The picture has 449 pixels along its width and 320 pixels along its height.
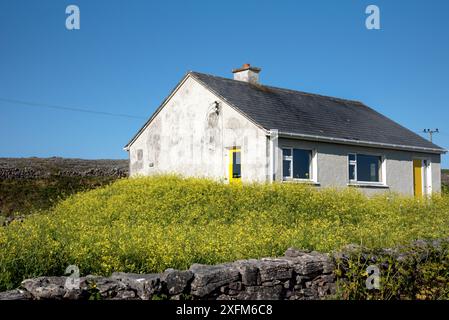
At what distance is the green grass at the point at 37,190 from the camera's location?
2306 cm

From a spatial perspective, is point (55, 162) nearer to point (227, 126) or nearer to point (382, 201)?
point (227, 126)

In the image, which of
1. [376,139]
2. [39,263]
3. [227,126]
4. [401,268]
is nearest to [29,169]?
[227,126]

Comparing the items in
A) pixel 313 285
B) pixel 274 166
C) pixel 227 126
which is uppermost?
pixel 227 126

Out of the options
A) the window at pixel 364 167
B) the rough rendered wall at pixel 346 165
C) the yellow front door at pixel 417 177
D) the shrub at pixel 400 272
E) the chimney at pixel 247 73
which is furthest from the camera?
the yellow front door at pixel 417 177

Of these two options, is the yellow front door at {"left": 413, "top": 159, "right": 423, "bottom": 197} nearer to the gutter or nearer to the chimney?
the gutter

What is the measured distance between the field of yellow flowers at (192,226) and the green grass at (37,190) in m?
4.54

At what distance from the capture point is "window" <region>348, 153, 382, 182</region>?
24.9 m

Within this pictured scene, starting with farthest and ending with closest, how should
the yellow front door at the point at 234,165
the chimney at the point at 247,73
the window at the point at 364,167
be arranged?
the chimney at the point at 247,73 → the window at the point at 364,167 → the yellow front door at the point at 234,165

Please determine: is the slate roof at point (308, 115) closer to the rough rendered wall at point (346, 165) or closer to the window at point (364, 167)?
the rough rendered wall at point (346, 165)

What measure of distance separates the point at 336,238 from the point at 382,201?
9007 millimetres

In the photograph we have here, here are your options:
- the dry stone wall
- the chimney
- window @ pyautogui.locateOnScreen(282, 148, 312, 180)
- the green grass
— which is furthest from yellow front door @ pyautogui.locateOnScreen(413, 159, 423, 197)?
the dry stone wall

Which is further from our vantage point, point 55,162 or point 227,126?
point 55,162

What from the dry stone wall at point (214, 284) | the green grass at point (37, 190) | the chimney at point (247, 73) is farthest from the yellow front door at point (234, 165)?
the dry stone wall at point (214, 284)

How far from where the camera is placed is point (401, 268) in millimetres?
8211
